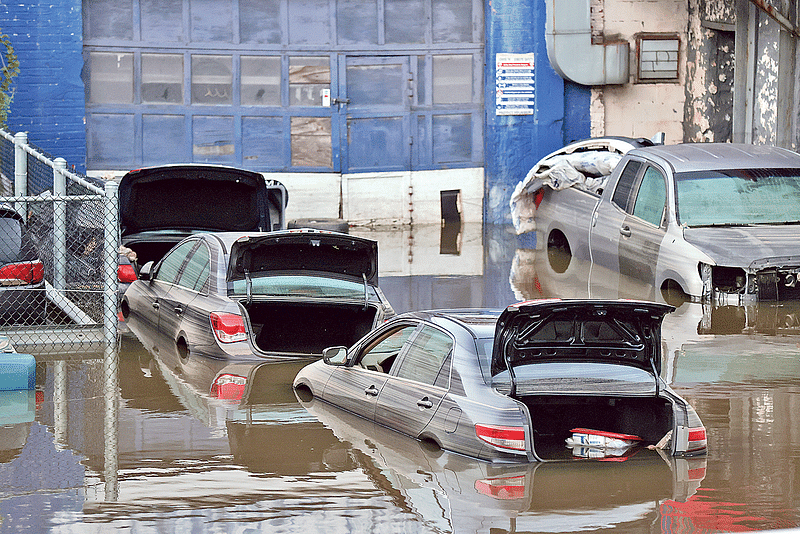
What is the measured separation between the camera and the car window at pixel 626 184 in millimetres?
13453

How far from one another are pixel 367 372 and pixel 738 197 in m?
6.15

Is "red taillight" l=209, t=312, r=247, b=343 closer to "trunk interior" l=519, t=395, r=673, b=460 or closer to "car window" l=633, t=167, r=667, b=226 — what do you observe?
"trunk interior" l=519, t=395, r=673, b=460

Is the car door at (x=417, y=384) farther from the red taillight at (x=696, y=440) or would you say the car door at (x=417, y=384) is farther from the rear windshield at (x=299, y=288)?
the rear windshield at (x=299, y=288)

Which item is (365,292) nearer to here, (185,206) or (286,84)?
(185,206)

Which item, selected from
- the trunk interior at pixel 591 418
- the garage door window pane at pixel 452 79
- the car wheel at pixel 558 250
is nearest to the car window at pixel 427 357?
the trunk interior at pixel 591 418

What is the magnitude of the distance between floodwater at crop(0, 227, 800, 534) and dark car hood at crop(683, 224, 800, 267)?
4.77ft

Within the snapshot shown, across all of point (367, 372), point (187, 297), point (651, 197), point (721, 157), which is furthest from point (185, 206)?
point (721, 157)

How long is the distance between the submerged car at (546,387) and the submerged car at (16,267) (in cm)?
476

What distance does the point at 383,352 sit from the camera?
8.12m

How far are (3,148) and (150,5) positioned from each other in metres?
3.39

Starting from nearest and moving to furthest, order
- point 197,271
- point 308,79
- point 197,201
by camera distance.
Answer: point 197,271 → point 197,201 → point 308,79

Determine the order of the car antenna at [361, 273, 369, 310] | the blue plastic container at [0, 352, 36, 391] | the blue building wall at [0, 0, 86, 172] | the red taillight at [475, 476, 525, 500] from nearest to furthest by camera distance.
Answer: the red taillight at [475, 476, 525, 500] < the blue plastic container at [0, 352, 36, 391] < the car antenna at [361, 273, 369, 310] < the blue building wall at [0, 0, 86, 172]

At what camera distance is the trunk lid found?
6.70m

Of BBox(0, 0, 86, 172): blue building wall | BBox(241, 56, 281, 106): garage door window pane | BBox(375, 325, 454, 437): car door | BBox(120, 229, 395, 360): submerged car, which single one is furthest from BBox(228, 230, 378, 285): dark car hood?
BBox(241, 56, 281, 106): garage door window pane
